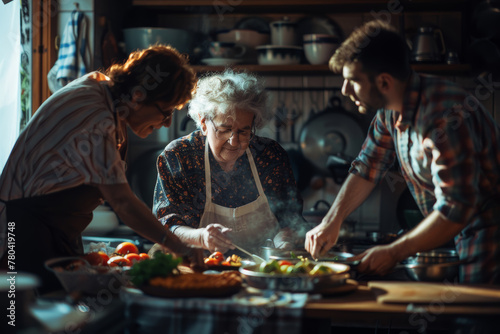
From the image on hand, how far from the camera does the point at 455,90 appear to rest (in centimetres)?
190

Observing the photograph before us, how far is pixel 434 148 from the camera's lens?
182 centimetres

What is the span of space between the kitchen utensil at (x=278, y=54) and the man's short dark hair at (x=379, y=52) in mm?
1834

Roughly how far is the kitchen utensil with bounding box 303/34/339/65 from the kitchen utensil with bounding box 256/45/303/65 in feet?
0.23

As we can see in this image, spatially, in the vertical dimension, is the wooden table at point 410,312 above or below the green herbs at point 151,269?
below

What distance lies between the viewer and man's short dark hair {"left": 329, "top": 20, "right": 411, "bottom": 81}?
193 cm

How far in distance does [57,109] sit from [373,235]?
200cm

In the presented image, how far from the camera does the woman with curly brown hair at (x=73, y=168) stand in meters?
1.84

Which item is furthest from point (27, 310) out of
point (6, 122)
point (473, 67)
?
point (473, 67)

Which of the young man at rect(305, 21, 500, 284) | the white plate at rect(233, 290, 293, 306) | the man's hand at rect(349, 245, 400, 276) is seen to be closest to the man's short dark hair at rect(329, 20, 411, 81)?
the young man at rect(305, 21, 500, 284)

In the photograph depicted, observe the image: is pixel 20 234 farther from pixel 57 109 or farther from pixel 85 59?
pixel 85 59

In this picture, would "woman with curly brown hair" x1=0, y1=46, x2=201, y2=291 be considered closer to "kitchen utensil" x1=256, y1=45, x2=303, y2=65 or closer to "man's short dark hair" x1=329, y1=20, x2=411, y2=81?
"man's short dark hair" x1=329, y1=20, x2=411, y2=81

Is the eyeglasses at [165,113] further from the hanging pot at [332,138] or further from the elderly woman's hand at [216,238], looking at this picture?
the hanging pot at [332,138]

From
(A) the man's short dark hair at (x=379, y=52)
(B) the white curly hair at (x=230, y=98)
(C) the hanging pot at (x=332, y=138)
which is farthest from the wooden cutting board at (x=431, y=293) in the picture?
(C) the hanging pot at (x=332, y=138)

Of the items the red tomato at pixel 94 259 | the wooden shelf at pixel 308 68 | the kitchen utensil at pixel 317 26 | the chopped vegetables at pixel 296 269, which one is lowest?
the red tomato at pixel 94 259
